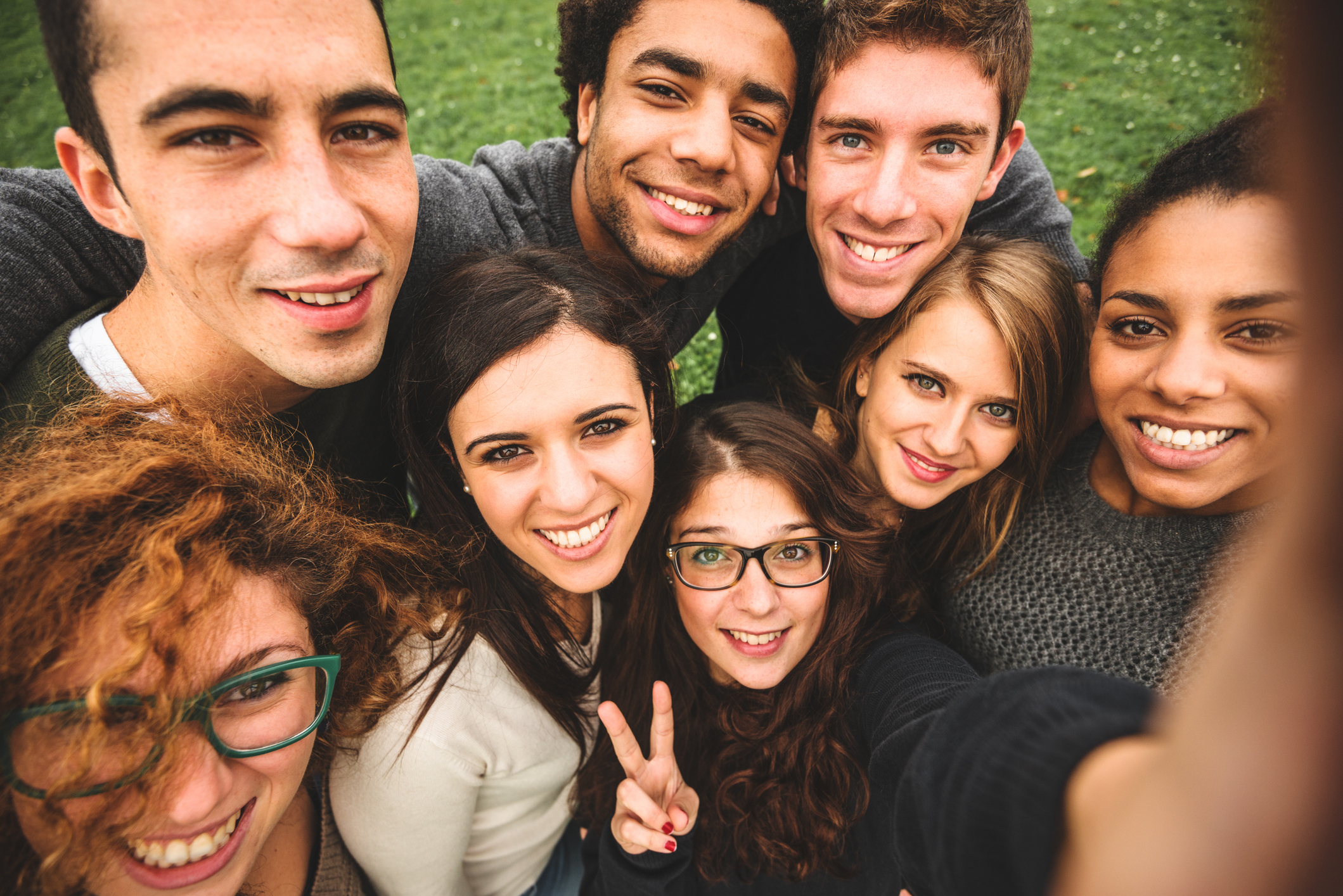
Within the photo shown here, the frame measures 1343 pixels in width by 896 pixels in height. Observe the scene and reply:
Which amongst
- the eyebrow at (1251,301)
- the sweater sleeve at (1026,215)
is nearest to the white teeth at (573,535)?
the eyebrow at (1251,301)

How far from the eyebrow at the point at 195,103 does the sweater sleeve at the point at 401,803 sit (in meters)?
1.79

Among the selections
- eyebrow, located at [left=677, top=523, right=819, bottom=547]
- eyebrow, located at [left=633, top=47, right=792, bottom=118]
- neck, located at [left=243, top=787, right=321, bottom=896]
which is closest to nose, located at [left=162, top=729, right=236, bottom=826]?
neck, located at [left=243, top=787, right=321, bottom=896]

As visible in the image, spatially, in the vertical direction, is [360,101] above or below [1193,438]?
above

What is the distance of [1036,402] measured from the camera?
8.65 ft

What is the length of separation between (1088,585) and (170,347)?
3.24m

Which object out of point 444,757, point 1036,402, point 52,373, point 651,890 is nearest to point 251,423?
point 52,373

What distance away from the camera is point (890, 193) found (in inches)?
103

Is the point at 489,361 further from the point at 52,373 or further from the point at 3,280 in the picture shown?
the point at 3,280

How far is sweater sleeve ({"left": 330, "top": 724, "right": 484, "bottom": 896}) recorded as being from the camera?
7.04 feet

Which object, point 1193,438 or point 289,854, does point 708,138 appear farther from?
point 289,854

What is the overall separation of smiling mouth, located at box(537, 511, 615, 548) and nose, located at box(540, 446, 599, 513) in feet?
0.38

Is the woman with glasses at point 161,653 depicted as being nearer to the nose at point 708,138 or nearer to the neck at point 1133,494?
the nose at point 708,138

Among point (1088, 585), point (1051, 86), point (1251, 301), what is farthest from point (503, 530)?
point (1051, 86)

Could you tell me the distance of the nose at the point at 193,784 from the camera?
1.54 m
